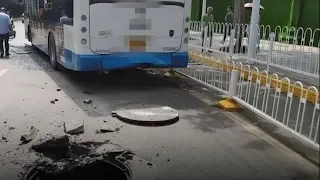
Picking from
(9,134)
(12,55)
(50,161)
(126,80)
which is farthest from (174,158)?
(12,55)

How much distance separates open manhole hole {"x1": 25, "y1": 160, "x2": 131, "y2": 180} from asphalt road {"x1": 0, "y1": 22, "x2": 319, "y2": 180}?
19 centimetres

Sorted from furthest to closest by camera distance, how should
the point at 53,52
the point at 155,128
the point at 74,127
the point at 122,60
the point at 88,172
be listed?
the point at 53,52 → the point at 122,60 → the point at 155,128 → the point at 74,127 → the point at 88,172

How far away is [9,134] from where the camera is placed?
4820mm

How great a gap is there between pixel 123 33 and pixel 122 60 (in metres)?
0.56

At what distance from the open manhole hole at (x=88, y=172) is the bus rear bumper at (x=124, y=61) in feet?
11.6

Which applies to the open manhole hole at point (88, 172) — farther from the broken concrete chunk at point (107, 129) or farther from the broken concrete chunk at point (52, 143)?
the broken concrete chunk at point (107, 129)

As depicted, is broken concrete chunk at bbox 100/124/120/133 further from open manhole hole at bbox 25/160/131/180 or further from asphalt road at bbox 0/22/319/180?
open manhole hole at bbox 25/160/131/180

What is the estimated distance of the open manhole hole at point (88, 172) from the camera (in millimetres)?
3688

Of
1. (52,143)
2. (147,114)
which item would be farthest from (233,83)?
(52,143)

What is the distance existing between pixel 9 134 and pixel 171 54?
393 cm

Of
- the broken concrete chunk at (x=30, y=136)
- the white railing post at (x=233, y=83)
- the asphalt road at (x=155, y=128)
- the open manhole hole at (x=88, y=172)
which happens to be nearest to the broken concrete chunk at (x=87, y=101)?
the asphalt road at (x=155, y=128)

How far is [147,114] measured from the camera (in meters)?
5.83

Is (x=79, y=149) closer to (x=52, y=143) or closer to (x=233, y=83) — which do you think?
(x=52, y=143)

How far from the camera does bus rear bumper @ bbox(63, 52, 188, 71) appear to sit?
717cm
